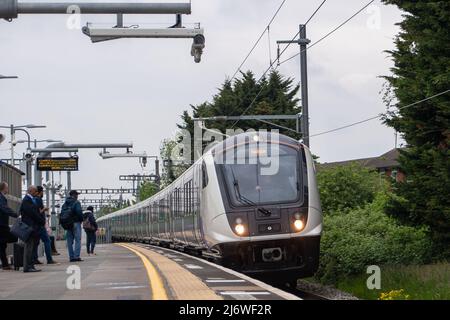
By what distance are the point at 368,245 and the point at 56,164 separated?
54.3 ft

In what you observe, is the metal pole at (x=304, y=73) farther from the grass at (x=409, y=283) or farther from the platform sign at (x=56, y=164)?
the platform sign at (x=56, y=164)

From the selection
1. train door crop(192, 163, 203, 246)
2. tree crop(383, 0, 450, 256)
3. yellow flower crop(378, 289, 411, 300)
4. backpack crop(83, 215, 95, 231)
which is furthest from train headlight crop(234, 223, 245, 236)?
backpack crop(83, 215, 95, 231)

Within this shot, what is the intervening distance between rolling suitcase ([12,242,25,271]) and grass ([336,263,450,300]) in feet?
24.1

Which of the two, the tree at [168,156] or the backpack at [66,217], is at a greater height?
the tree at [168,156]

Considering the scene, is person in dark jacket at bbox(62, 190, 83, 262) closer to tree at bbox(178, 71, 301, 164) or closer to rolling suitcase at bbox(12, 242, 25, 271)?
rolling suitcase at bbox(12, 242, 25, 271)

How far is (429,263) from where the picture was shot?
73.6 ft

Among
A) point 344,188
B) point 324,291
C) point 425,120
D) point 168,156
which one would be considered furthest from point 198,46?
point 168,156

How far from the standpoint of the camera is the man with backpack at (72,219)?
2034 centimetres

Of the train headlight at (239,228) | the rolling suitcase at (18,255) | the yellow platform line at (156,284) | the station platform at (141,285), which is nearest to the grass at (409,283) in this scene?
the train headlight at (239,228)

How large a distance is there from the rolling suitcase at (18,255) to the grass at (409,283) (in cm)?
733

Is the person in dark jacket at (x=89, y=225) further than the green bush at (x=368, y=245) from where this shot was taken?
Yes
